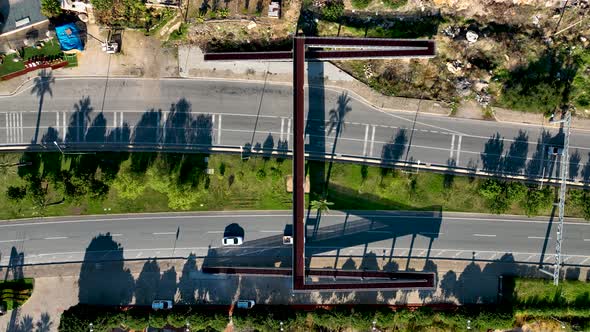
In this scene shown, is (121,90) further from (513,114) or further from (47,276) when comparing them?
(513,114)

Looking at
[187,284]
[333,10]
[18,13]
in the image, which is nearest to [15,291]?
[187,284]

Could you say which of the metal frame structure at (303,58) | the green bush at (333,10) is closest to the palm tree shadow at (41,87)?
the metal frame structure at (303,58)

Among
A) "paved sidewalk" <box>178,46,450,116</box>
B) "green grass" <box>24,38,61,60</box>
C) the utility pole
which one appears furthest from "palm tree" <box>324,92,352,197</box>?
"green grass" <box>24,38,61,60</box>

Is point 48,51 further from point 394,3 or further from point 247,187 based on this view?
point 394,3

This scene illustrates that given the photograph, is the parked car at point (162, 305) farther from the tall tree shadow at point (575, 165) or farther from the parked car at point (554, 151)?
the tall tree shadow at point (575, 165)

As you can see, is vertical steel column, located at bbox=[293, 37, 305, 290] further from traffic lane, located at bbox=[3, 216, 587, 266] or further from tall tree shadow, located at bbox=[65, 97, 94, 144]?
tall tree shadow, located at bbox=[65, 97, 94, 144]

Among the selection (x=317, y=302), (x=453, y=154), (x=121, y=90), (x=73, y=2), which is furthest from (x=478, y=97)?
(x=73, y=2)
